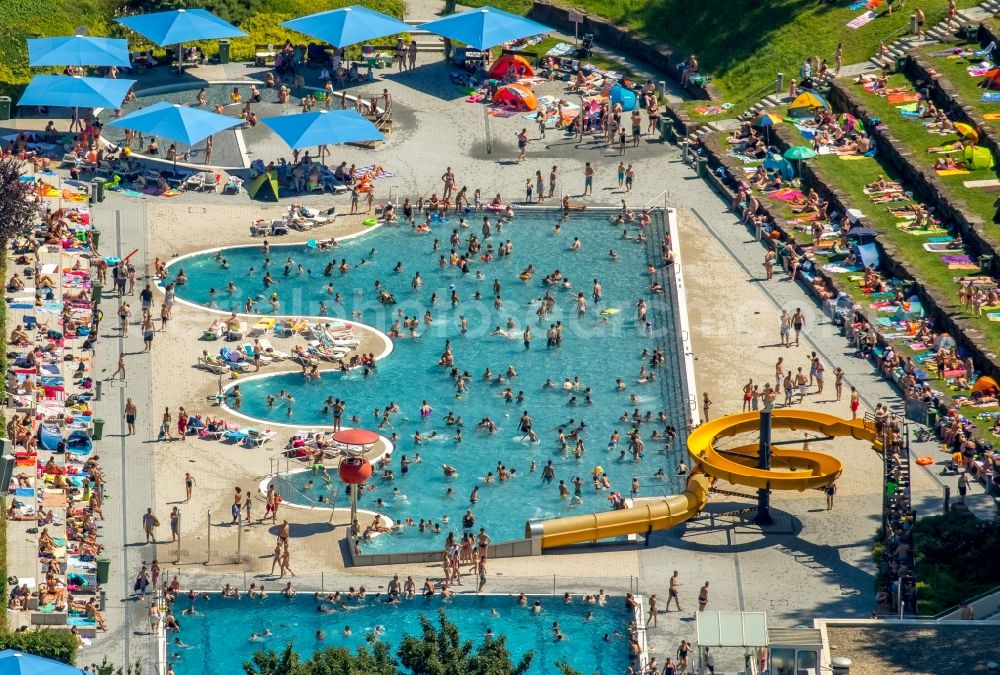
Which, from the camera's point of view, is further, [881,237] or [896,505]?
[881,237]

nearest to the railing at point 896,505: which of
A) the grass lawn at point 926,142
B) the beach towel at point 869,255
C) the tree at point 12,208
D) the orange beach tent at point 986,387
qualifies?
the orange beach tent at point 986,387

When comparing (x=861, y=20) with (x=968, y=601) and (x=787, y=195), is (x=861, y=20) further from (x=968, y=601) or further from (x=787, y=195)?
(x=968, y=601)

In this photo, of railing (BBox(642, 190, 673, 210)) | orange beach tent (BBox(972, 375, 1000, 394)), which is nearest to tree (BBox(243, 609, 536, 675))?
orange beach tent (BBox(972, 375, 1000, 394))

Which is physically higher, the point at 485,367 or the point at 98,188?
the point at 98,188

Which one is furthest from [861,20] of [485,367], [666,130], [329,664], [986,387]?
[329,664]

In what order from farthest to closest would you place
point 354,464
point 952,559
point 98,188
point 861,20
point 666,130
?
1. point 861,20
2. point 666,130
3. point 98,188
4. point 354,464
5. point 952,559

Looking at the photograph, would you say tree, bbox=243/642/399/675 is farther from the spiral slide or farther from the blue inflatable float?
the blue inflatable float

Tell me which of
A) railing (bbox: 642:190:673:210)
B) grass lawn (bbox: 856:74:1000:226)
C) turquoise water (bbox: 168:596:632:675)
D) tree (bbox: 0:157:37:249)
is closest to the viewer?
turquoise water (bbox: 168:596:632:675)
